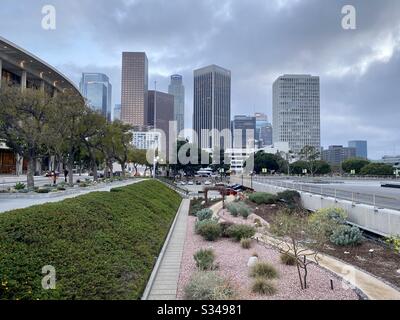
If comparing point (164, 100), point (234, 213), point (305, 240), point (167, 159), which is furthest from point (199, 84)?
point (305, 240)

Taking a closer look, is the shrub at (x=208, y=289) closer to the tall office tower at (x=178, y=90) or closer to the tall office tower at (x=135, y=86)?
the tall office tower at (x=135, y=86)

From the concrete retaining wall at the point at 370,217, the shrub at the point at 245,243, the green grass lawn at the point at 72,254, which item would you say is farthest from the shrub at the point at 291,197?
the green grass lawn at the point at 72,254

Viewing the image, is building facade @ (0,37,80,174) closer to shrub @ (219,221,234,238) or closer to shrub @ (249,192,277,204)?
shrub @ (249,192,277,204)

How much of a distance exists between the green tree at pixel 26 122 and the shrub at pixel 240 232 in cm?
1688

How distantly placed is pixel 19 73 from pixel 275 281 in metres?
67.9

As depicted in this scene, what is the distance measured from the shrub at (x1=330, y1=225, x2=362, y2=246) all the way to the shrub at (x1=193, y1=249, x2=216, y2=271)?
6049mm

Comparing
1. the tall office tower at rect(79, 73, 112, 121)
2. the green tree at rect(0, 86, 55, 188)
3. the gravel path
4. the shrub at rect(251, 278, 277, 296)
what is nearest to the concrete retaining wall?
the gravel path

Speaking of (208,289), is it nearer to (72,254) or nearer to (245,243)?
(72,254)

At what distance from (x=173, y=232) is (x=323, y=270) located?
28.9ft

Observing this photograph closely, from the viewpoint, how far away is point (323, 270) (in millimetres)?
9453

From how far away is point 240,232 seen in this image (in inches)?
563

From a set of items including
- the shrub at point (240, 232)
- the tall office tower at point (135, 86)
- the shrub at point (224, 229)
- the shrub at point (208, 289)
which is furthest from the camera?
the tall office tower at point (135, 86)

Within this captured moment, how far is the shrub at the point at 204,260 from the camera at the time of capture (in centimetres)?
972

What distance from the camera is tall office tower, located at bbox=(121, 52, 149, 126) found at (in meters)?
99.9
